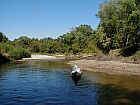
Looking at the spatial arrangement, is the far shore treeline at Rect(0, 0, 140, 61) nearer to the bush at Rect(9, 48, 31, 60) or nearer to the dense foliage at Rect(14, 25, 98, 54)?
the bush at Rect(9, 48, 31, 60)

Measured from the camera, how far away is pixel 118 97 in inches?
963

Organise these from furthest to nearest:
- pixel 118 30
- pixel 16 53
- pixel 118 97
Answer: pixel 16 53 → pixel 118 30 → pixel 118 97

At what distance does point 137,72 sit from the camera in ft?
143

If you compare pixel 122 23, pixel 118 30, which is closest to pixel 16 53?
pixel 118 30

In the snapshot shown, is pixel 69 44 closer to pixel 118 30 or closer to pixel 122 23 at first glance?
pixel 118 30

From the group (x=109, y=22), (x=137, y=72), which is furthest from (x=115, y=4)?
(x=137, y=72)

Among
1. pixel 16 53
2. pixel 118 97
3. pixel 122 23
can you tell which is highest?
pixel 122 23

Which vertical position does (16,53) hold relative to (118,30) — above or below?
below

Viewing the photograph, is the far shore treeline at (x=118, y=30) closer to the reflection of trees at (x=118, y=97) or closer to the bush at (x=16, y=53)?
the bush at (x=16, y=53)

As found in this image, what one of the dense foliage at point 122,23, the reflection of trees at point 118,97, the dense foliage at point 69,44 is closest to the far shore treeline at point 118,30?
the dense foliage at point 122,23

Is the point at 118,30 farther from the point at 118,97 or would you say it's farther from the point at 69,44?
the point at 69,44

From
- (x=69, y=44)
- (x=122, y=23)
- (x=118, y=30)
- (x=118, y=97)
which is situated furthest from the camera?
(x=69, y=44)

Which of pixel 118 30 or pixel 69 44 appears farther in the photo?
pixel 69 44

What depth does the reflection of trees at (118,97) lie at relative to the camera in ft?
72.8
